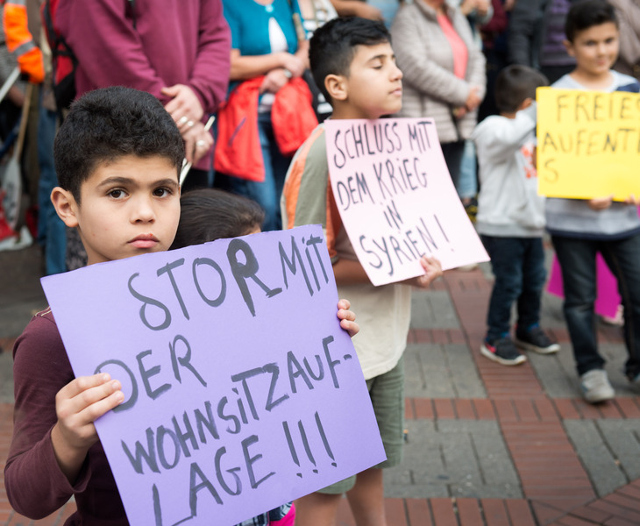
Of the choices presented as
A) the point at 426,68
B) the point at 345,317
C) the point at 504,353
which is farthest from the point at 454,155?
the point at 345,317

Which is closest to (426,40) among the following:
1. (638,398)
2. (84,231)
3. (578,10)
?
(578,10)

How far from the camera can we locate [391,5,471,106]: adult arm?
17.8 ft

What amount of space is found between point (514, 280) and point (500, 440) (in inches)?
42.5

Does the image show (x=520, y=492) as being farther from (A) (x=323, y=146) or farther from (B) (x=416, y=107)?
(B) (x=416, y=107)

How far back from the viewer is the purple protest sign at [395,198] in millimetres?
2277

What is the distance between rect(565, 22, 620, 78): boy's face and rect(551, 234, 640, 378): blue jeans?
0.81 metres

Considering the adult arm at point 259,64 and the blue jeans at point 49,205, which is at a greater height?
the adult arm at point 259,64

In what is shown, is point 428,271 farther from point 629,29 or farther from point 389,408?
point 629,29

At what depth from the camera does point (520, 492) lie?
10.2ft

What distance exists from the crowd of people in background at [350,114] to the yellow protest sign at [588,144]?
0.35 ft

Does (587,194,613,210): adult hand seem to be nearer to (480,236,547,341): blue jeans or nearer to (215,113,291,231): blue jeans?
(480,236,547,341): blue jeans

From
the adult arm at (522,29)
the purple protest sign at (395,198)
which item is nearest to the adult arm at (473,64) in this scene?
the adult arm at (522,29)

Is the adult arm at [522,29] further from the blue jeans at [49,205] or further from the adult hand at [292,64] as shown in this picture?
the blue jeans at [49,205]

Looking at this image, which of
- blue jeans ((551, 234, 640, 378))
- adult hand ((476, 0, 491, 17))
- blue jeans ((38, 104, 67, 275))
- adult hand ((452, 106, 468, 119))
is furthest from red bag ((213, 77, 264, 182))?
adult hand ((476, 0, 491, 17))
